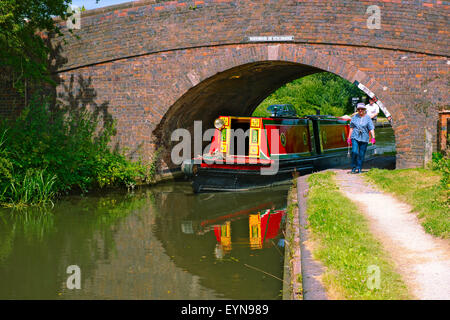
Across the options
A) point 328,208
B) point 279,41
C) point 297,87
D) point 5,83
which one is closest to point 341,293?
point 328,208

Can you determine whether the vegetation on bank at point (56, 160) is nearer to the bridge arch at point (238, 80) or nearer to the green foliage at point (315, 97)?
the bridge arch at point (238, 80)

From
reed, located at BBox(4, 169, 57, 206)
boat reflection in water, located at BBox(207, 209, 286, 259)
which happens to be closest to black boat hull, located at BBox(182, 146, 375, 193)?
boat reflection in water, located at BBox(207, 209, 286, 259)

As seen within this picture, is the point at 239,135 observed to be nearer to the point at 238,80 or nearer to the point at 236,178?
the point at 236,178

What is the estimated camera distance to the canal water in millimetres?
5277

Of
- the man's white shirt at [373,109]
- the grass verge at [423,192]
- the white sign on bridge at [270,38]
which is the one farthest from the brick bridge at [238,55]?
the grass verge at [423,192]

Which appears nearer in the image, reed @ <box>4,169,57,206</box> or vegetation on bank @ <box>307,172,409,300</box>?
vegetation on bank @ <box>307,172,409,300</box>

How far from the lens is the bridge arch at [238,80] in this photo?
1038 cm

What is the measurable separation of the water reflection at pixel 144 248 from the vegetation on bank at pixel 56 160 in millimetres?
462

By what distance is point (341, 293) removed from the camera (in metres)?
3.52

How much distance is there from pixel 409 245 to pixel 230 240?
118 inches

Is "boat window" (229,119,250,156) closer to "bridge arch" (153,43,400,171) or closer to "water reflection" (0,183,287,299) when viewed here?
"bridge arch" (153,43,400,171)

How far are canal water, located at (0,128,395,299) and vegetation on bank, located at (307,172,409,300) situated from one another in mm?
711

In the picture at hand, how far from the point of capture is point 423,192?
6723mm

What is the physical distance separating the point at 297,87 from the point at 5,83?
21.1m
